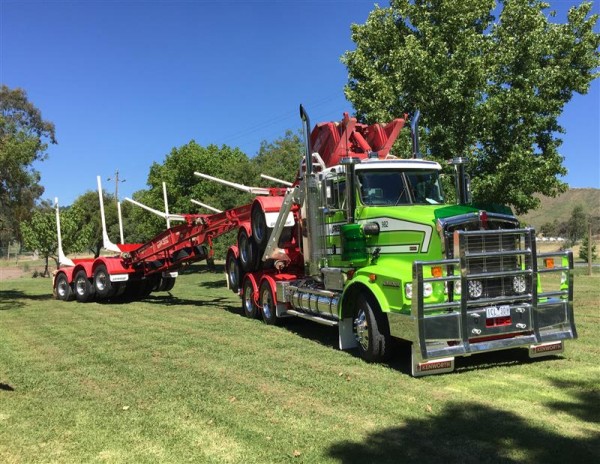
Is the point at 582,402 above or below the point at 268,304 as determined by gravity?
below

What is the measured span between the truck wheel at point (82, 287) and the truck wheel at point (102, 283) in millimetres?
249

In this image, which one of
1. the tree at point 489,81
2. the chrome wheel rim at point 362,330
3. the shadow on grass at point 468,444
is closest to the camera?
the shadow on grass at point 468,444

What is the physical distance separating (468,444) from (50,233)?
3538 cm

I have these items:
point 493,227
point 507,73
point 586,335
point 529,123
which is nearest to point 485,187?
point 529,123

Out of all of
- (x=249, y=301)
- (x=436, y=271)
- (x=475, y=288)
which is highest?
(x=436, y=271)

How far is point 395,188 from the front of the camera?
8.40 meters

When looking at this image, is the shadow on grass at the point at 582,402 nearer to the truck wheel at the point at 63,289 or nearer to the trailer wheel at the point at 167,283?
the trailer wheel at the point at 167,283

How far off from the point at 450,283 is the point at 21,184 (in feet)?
55.9

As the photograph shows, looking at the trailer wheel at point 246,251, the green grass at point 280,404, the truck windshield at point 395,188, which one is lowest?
the green grass at point 280,404

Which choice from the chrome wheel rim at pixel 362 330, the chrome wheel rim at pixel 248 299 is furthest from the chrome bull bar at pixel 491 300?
the chrome wheel rim at pixel 248 299

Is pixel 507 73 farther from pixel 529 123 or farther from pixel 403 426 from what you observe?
pixel 403 426

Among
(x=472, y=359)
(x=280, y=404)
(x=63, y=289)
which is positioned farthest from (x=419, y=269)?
(x=63, y=289)

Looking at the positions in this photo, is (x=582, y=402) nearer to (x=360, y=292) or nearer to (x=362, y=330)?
(x=362, y=330)

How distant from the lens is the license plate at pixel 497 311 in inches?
262
